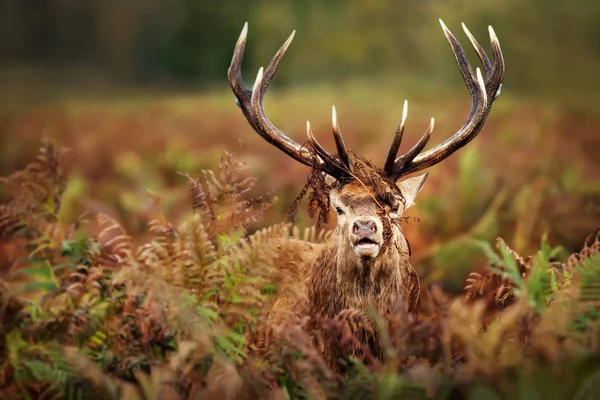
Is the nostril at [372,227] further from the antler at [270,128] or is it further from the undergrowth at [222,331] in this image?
the undergrowth at [222,331]

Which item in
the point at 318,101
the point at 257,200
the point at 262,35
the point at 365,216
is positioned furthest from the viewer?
the point at 262,35

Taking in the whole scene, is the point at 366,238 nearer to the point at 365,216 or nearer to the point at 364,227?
the point at 364,227

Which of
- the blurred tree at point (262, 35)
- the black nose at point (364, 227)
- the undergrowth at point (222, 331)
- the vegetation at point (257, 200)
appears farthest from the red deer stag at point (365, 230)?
the blurred tree at point (262, 35)

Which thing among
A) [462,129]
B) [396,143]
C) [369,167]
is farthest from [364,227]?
[462,129]

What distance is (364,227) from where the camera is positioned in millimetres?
4719

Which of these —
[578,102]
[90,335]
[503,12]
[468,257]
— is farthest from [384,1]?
[90,335]

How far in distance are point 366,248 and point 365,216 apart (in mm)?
227

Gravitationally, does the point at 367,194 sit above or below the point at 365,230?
above

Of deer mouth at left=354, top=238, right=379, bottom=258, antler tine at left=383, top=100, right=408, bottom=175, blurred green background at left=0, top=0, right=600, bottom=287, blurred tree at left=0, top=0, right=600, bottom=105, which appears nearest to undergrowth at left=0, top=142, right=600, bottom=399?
deer mouth at left=354, top=238, right=379, bottom=258

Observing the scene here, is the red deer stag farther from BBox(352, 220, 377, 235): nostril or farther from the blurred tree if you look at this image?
the blurred tree

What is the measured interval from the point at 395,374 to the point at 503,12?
1925 centimetres

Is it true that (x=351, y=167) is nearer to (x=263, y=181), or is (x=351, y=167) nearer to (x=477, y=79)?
(x=477, y=79)

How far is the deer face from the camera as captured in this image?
4.72 meters

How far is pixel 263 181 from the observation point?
1288 cm
